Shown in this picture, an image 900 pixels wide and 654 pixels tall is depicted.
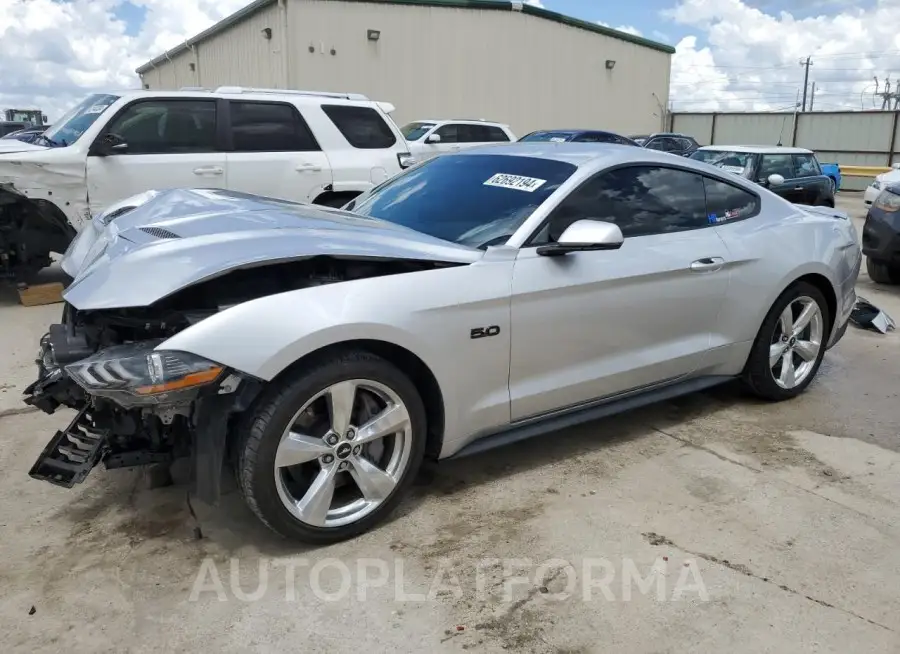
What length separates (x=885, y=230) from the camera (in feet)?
26.1

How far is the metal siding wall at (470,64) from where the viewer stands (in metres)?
21.7

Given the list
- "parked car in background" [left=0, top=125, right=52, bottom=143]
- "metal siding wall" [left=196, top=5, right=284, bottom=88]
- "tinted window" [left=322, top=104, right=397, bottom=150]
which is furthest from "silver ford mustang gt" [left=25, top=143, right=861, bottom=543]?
"metal siding wall" [left=196, top=5, right=284, bottom=88]

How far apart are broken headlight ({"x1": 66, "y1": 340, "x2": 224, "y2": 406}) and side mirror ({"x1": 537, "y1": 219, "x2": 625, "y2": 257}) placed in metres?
1.58

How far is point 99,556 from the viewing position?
297cm

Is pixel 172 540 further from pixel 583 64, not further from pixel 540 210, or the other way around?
pixel 583 64

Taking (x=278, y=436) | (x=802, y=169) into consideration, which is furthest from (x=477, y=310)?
(x=802, y=169)

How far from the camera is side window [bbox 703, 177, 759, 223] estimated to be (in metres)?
4.28

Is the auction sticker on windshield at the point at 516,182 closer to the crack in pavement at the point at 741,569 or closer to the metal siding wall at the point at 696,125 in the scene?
the crack in pavement at the point at 741,569

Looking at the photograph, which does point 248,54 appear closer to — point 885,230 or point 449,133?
point 449,133

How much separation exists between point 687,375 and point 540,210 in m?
1.39

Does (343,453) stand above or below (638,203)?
below

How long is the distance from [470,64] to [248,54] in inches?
280

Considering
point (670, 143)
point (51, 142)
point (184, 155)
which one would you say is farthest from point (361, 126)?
point (670, 143)

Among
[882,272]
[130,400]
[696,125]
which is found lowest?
[882,272]
